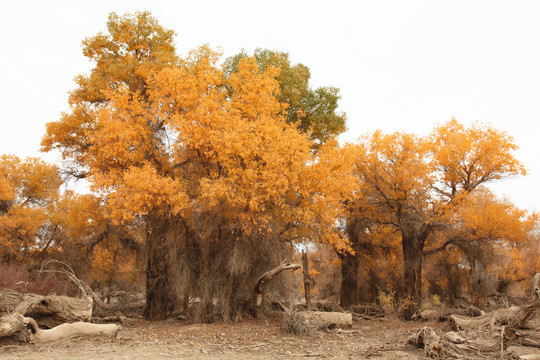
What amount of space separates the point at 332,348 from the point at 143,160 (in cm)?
943

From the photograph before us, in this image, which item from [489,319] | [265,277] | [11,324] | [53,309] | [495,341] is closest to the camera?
[11,324]

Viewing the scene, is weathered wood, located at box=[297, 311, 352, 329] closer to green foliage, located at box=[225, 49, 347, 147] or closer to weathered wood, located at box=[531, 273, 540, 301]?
weathered wood, located at box=[531, 273, 540, 301]

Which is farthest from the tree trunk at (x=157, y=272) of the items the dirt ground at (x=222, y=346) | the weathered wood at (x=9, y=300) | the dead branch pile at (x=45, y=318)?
the weathered wood at (x=9, y=300)

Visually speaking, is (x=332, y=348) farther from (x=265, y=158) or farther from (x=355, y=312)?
(x=355, y=312)

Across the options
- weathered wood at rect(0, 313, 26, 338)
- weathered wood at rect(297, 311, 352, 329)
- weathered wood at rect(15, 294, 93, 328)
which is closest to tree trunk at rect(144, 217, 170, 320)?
weathered wood at rect(15, 294, 93, 328)

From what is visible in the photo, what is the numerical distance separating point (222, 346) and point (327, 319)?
529cm

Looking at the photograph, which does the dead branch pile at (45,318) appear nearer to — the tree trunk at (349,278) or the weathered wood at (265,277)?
the weathered wood at (265,277)

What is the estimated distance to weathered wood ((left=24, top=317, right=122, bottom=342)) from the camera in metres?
9.57

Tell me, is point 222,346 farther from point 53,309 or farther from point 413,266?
point 413,266

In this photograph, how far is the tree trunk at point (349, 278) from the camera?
70.7 feet

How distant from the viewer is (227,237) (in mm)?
15453

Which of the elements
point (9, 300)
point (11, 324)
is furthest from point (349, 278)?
point (11, 324)

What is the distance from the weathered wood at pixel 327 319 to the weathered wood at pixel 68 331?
591cm

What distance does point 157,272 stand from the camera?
16.4 meters
